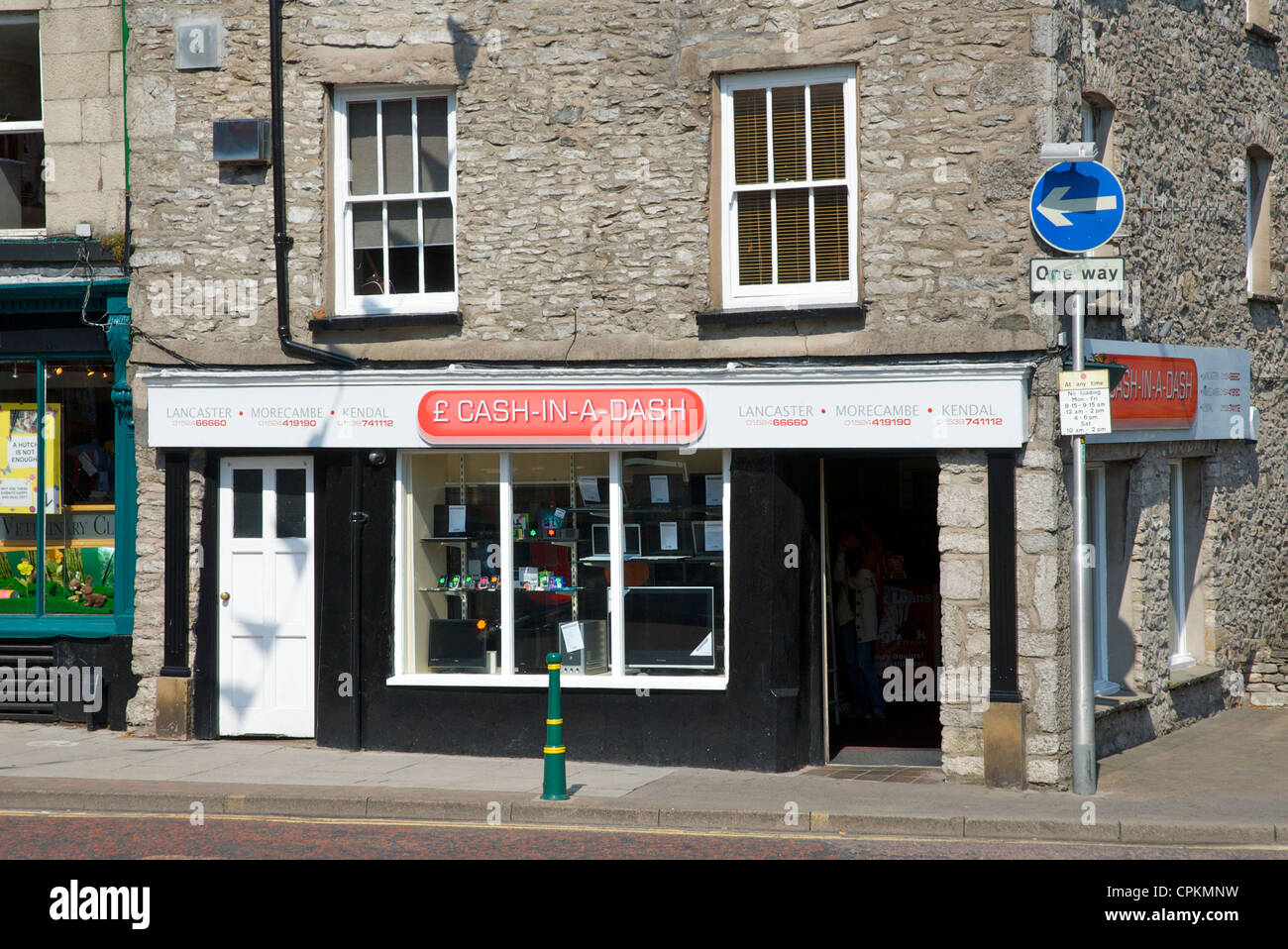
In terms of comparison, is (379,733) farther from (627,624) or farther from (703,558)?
(703,558)

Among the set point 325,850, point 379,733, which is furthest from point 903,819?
point 379,733

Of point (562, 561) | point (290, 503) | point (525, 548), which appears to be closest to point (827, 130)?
point (562, 561)

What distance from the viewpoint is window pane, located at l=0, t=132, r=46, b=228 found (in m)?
13.8

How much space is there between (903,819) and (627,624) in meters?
3.32

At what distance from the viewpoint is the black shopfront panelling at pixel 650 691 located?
11.7m

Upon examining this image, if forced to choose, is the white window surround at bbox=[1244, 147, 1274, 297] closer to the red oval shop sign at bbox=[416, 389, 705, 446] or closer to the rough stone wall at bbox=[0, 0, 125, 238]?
the red oval shop sign at bbox=[416, 389, 705, 446]

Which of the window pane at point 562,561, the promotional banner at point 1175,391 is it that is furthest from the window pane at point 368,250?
the promotional banner at point 1175,391

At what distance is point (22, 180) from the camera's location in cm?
1383

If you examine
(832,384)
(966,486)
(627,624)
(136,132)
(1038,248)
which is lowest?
(627,624)

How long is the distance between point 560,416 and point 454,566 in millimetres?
1821

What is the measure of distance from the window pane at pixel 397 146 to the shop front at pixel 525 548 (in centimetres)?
179
